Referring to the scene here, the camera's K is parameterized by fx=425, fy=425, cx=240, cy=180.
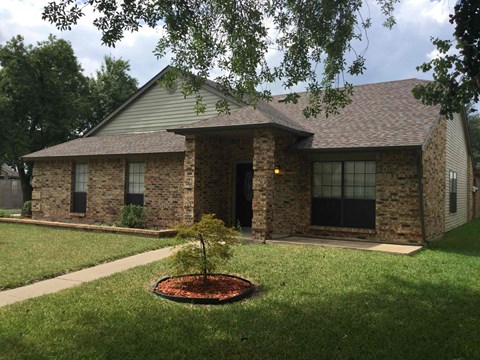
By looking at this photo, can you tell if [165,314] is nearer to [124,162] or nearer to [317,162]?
[317,162]

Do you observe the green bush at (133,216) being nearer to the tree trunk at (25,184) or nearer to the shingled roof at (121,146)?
the shingled roof at (121,146)

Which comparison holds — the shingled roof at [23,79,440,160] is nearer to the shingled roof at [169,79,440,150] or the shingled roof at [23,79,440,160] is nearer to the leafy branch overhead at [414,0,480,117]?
the shingled roof at [169,79,440,150]

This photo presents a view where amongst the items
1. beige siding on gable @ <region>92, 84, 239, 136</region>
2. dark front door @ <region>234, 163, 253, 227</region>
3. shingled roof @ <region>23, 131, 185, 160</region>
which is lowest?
dark front door @ <region>234, 163, 253, 227</region>

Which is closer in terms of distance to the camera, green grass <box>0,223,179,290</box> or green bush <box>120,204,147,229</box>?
green grass <box>0,223,179,290</box>

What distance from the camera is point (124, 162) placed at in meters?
16.7

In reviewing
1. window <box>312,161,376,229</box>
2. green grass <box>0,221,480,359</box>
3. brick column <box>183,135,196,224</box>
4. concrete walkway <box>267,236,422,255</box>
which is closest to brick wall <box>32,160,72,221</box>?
brick column <box>183,135,196,224</box>

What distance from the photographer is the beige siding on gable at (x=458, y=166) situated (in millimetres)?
16391

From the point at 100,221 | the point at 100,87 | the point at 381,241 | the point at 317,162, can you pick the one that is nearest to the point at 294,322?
the point at 381,241

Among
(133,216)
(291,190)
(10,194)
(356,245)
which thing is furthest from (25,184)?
(356,245)

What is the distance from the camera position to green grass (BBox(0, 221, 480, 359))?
14.9 ft

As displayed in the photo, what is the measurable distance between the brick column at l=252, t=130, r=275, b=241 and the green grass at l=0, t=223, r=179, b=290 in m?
2.64

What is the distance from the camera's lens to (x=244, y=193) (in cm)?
1552

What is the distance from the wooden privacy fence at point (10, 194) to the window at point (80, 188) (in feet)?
55.4

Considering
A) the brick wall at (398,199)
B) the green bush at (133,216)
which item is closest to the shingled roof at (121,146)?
the green bush at (133,216)
